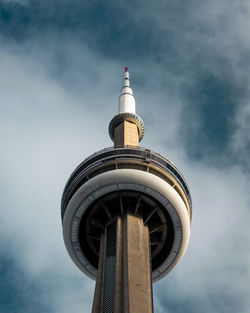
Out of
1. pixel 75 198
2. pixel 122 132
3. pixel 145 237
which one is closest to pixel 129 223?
pixel 145 237

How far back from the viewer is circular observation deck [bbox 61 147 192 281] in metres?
47.2

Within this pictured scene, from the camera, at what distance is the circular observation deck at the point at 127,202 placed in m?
47.2

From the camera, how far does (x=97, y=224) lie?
49.4m

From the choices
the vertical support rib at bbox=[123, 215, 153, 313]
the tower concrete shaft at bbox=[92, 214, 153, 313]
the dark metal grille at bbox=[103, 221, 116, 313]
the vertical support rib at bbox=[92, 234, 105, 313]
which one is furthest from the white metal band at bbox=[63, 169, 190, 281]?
the vertical support rib at bbox=[92, 234, 105, 313]

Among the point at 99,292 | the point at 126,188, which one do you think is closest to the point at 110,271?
the point at 99,292

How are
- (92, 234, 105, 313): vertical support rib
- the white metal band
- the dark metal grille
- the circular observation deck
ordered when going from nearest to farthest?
the dark metal grille, (92, 234, 105, 313): vertical support rib, the white metal band, the circular observation deck

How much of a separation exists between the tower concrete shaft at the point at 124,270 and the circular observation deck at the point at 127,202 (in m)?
2.11

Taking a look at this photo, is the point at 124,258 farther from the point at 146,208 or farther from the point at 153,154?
the point at 153,154

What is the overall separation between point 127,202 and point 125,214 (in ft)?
5.07

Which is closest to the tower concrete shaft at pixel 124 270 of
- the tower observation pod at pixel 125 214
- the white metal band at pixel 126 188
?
the tower observation pod at pixel 125 214

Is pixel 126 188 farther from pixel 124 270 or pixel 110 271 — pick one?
pixel 124 270

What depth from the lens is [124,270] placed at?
41250 mm

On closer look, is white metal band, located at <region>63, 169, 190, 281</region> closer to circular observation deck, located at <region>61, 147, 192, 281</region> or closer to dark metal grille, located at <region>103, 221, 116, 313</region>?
circular observation deck, located at <region>61, 147, 192, 281</region>

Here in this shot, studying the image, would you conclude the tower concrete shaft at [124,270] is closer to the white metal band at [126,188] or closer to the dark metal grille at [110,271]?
the dark metal grille at [110,271]
